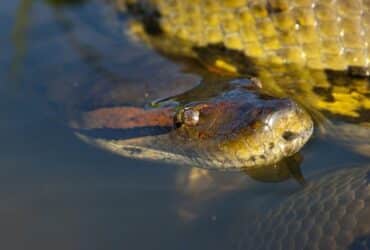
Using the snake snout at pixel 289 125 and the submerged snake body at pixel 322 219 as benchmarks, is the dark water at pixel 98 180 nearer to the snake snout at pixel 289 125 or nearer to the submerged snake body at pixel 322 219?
the submerged snake body at pixel 322 219

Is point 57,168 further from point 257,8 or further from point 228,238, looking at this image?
point 257,8

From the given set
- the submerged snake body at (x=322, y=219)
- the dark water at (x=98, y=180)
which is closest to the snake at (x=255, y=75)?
the dark water at (x=98, y=180)

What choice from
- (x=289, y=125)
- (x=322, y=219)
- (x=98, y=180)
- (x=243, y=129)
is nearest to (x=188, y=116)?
(x=243, y=129)

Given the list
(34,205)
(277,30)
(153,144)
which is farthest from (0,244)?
(277,30)

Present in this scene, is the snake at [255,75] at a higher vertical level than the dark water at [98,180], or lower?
higher

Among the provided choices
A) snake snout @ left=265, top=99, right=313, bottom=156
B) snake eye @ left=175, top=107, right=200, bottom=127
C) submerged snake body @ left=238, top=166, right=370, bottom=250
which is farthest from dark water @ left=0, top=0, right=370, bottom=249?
snake eye @ left=175, top=107, right=200, bottom=127

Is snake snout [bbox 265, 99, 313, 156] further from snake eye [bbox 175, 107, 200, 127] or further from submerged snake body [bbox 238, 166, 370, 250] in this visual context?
snake eye [bbox 175, 107, 200, 127]
